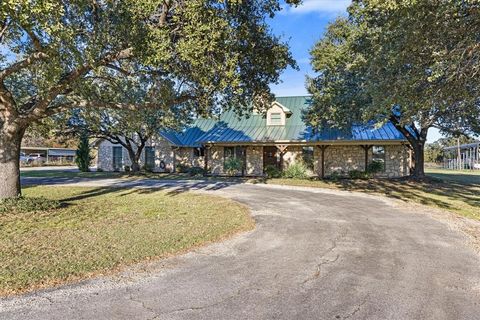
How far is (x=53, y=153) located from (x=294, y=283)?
62.7 meters

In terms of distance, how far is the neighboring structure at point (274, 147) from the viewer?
23.2 metres

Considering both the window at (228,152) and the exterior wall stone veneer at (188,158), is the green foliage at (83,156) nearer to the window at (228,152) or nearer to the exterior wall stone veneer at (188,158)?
the exterior wall stone veneer at (188,158)

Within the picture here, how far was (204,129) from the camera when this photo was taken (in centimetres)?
2952

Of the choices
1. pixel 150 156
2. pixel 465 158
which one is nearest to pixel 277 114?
pixel 150 156

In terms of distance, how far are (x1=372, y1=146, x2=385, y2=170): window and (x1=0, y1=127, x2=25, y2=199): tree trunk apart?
69.5 feet

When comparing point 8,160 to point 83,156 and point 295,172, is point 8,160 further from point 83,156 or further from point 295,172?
point 83,156

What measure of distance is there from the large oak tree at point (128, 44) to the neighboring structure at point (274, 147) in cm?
1135

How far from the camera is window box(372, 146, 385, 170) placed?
23533 millimetres

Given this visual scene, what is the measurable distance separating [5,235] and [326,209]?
29.1ft

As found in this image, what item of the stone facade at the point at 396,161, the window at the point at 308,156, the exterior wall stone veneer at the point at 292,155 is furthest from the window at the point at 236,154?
the stone facade at the point at 396,161

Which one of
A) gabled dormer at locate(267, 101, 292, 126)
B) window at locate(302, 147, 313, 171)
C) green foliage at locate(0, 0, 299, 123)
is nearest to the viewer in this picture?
green foliage at locate(0, 0, 299, 123)

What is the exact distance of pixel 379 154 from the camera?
931 inches

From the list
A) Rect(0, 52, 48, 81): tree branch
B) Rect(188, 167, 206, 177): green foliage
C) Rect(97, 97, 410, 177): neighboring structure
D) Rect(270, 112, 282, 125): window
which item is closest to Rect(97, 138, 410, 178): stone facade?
Rect(97, 97, 410, 177): neighboring structure

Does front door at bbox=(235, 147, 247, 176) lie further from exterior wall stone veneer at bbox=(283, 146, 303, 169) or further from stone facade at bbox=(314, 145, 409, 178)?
stone facade at bbox=(314, 145, 409, 178)
